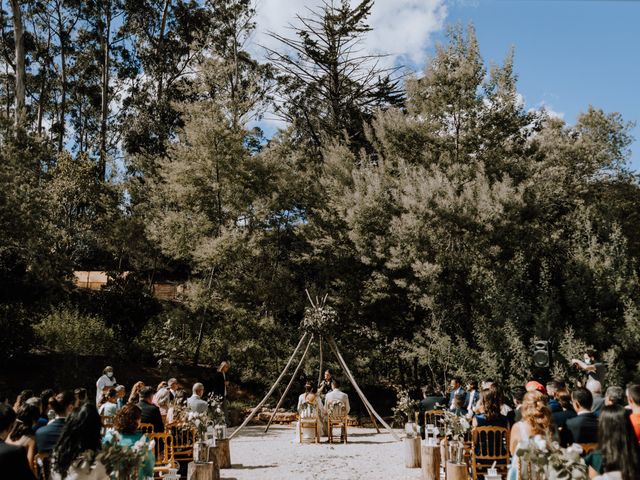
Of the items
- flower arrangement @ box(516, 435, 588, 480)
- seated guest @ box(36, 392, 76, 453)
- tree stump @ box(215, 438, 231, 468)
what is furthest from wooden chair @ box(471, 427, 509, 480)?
tree stump @ box(215, 438, 231, 468)

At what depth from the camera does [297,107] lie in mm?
26156

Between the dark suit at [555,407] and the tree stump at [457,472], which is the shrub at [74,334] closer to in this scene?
the tree stump at [457,472]

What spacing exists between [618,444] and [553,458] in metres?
0.51

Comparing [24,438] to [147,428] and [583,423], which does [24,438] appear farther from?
[583,423]

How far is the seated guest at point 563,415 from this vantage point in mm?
5450

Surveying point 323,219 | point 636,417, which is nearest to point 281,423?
point 323,219

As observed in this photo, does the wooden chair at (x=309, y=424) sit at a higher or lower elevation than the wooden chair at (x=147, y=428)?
lower

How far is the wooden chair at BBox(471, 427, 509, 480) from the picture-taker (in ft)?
20.9

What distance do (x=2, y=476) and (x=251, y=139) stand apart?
17864 millimetres

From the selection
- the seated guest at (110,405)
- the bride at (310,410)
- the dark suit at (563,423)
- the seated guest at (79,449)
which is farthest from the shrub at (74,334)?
the dark suit at (563,423)

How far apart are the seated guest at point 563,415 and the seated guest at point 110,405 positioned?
613 centimetres

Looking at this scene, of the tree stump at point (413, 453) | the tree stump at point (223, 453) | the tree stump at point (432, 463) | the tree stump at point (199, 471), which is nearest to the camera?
the tree stump at point (199, 471)

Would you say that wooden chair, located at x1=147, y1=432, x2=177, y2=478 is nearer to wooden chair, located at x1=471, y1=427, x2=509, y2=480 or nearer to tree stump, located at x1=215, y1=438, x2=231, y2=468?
tree stump, located at x1=215, y1=438, x2=231, y2=468

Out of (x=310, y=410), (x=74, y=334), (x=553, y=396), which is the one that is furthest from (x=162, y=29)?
(x=553, y=396)
